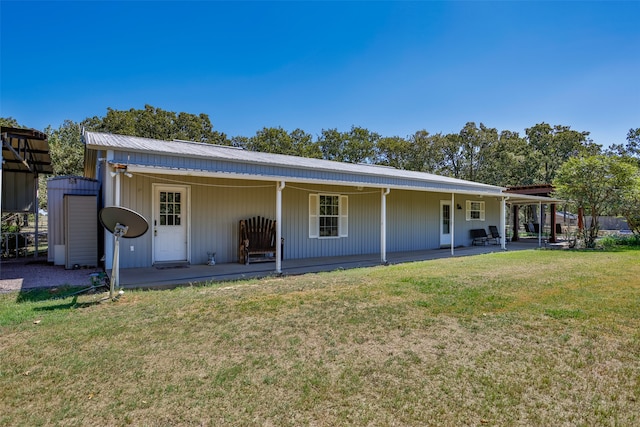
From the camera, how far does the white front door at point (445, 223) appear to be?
14.6 meters

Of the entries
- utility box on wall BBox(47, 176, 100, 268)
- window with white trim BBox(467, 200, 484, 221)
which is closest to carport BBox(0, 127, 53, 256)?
utility box on wall BBox(47, 176, 100, 268)

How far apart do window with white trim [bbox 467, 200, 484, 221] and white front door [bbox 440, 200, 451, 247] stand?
141 cm

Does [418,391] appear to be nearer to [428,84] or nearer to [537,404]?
[537,404]

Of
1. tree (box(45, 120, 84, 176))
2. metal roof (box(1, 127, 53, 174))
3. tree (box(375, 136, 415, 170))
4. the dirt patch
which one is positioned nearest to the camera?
the dirt patch

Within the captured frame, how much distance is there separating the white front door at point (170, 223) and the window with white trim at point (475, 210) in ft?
38.6

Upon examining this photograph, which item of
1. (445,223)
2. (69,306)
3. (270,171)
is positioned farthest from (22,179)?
(445,223)

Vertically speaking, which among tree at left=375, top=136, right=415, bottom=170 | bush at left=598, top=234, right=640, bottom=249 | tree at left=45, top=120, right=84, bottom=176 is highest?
tree at left=375, top=136, right=415, bottom=170

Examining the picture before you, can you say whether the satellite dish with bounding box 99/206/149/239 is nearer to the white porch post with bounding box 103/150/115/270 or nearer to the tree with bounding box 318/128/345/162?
the white porch post with bounding box 103/150/115/270

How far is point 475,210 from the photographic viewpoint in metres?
16.0

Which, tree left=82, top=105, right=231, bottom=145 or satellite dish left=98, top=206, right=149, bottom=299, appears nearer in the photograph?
satellite dish left=98, top=206, right=149, bottom=299

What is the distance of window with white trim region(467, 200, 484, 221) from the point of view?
51.4 feet

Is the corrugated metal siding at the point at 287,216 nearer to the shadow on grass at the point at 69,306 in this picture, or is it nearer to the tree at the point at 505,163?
the shadow on grass at the point at 69,306

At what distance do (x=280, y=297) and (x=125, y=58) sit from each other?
1615 cm

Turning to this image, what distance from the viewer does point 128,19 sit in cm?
1197
